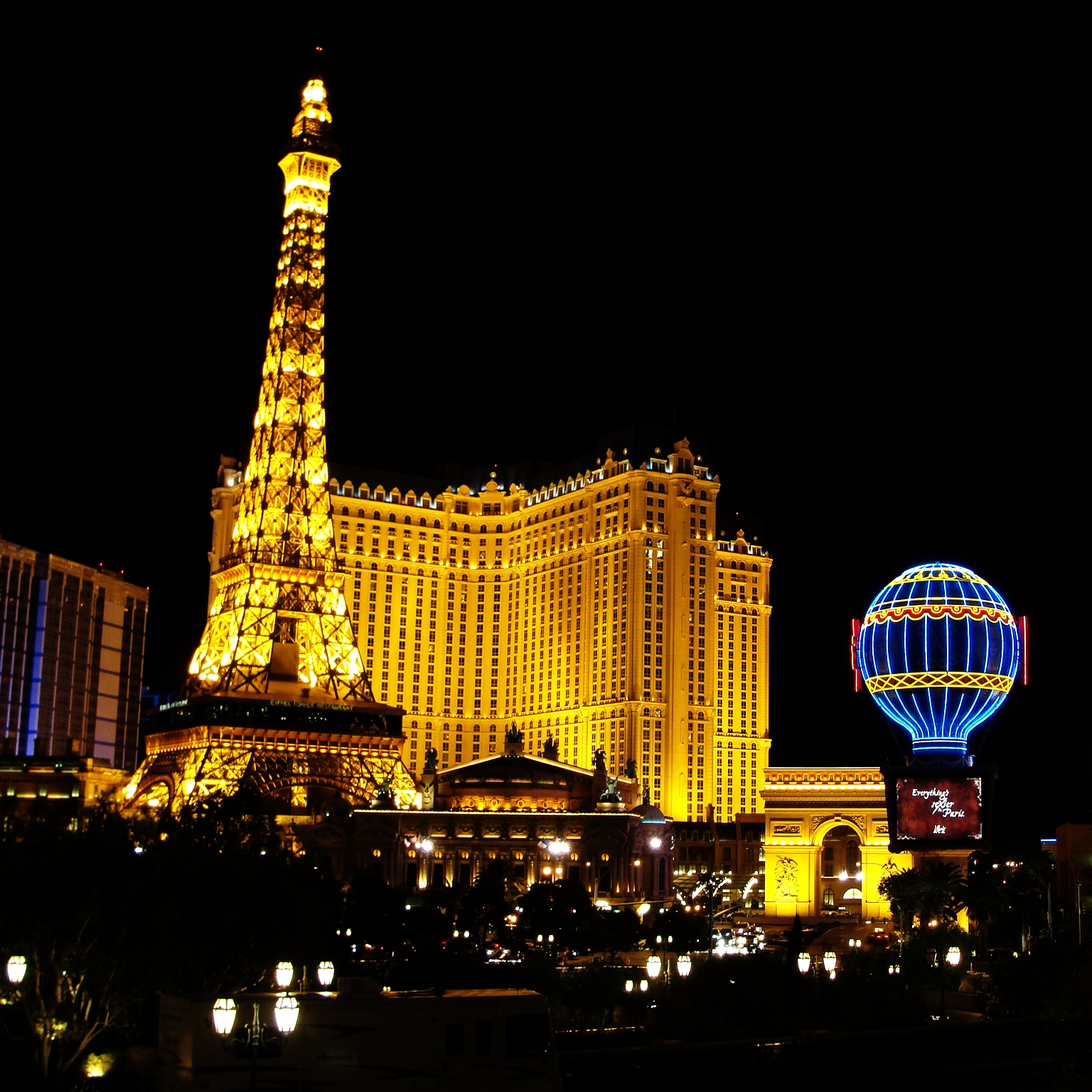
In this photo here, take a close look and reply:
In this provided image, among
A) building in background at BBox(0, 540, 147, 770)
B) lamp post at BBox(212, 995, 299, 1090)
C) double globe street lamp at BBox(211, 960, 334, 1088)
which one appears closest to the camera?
lamp post at BBox(212, 995, 299, 1090)

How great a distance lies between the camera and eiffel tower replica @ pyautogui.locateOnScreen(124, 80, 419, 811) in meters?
134

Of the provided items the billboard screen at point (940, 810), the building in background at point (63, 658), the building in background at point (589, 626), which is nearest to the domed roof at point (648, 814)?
the building in background at point (589, 626)

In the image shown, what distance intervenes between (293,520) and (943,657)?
60.0 meters

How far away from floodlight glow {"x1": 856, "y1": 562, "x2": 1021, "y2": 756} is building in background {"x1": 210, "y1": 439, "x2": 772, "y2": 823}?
234 feet

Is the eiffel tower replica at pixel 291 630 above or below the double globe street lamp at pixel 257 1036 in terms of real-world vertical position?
above

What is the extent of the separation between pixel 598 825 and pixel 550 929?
182ft

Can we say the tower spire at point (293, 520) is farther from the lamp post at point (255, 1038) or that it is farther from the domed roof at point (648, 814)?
the lamp post at point (255, 1038)

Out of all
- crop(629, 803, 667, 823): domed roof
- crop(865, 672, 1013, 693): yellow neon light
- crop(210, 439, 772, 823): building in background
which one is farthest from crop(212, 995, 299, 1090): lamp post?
crop(210, 439, 772, 823): building in background

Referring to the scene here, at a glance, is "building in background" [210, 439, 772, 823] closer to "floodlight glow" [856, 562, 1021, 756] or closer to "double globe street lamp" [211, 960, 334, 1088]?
"floodlight glow" [856, 562, 1021, 756]

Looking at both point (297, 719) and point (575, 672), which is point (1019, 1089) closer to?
point (297, 719)

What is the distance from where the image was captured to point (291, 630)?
139 metres

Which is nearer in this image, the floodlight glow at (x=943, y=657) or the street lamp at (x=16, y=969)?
the street lamp at (x=16, y=969)

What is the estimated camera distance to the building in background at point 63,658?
175m

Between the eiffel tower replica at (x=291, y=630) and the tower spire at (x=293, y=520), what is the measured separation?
13 cm
